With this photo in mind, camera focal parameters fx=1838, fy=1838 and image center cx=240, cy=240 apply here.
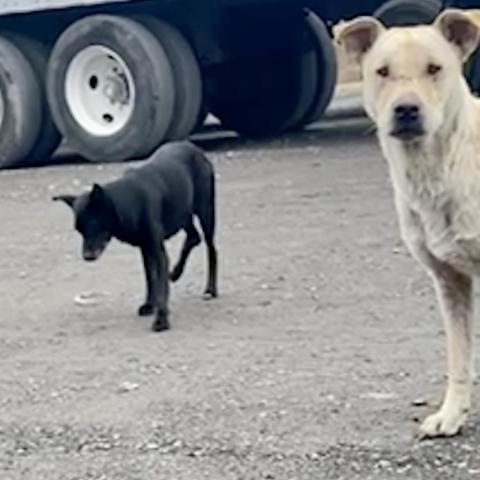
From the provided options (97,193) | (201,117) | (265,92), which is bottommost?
(201,117)

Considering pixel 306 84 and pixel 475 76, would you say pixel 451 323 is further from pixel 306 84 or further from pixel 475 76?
pixel 306 84

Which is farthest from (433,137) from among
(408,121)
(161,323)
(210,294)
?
(210,294)

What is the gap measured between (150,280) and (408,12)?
24.7 ft

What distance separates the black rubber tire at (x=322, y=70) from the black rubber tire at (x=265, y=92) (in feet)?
0.39

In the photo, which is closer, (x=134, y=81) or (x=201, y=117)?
(x=134, y=81)

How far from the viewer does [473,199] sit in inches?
246

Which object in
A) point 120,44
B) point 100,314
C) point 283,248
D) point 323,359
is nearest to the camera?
point 323,359

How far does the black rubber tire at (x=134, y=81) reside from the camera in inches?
630

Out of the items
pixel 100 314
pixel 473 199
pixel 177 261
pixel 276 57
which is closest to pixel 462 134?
pixel 473 199

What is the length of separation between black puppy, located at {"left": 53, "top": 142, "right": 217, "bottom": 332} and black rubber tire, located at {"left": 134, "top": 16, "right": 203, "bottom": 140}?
702 centimetres

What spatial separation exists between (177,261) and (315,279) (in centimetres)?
86

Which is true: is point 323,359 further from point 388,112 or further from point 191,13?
point 191,13

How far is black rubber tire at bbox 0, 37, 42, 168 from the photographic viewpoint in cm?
1675

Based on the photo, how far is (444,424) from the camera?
6.36 metres
